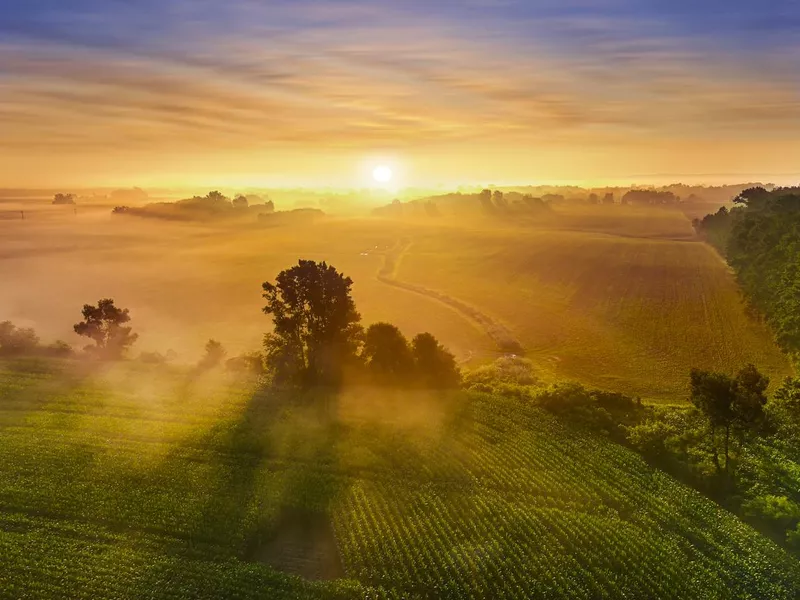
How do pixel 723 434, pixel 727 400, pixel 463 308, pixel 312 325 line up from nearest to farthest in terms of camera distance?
pixel 727 400
pixel 723 434
pixel 312 325
pixel 463 308

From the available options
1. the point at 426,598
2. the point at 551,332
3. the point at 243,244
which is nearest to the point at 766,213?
the point at 551,332

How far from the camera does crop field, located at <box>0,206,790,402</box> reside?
74.8 m

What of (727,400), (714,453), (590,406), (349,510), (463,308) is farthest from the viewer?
(463,308)

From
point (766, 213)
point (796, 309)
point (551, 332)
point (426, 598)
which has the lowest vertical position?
point (426, 598)

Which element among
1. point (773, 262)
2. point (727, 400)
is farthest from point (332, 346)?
point (773, 262)

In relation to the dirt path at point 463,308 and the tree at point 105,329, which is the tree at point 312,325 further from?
the dirt path at point 463,308

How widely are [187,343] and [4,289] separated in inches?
2280

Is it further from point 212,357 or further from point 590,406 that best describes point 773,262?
point 212,357

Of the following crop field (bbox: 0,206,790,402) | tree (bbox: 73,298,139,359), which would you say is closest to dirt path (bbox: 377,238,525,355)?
crop field (bbox: 0,206,790,402)

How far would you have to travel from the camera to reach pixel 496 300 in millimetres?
107688

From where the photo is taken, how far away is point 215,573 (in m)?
31.7

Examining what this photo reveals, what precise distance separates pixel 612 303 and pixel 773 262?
29.4 metres

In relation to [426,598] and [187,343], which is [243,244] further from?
[426,598]

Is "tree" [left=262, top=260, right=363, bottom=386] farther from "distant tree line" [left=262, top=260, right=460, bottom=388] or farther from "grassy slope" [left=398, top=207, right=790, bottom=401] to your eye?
"grassy slope" [left=398, top=207, right=790, bottom=401]
